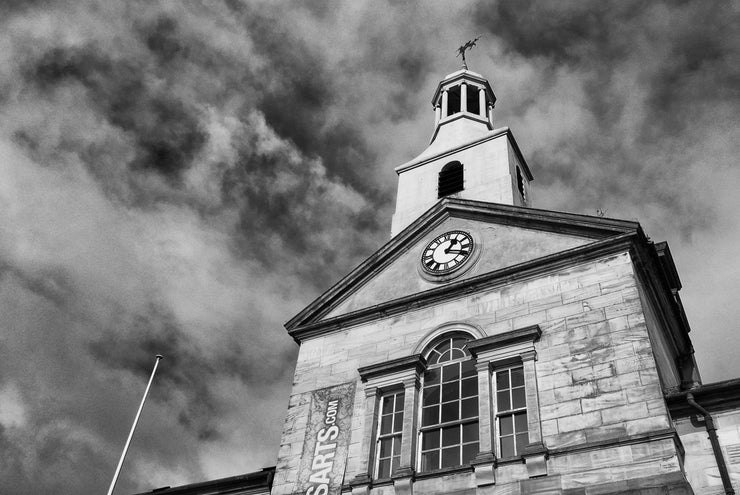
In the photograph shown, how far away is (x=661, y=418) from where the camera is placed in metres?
14.9

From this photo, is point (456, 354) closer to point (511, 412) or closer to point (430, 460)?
point (511, 412)

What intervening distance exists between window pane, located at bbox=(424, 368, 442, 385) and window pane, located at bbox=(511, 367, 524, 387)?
2.06 m

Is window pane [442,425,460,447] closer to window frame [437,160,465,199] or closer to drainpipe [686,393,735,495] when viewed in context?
drainpipe [686,393,735,495]

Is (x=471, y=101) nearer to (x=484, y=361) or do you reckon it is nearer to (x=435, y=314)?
(x=435, y=314)

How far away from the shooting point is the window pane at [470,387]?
59.5ft

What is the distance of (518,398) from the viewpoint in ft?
56.2

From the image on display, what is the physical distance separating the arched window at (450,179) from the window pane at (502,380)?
37.1 feet

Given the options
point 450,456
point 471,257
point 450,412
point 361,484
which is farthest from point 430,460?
point 471,257

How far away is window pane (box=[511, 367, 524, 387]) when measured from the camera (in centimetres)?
1739

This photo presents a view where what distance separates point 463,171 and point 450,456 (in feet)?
44.9

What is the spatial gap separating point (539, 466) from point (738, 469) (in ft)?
12.4

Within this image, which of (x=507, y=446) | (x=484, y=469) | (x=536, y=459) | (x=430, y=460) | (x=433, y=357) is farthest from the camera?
(x=433, y=357)

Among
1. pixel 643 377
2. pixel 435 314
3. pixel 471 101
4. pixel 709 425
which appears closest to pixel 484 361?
pixel 435 314

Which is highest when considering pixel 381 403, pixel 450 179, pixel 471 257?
pixel 450 179
